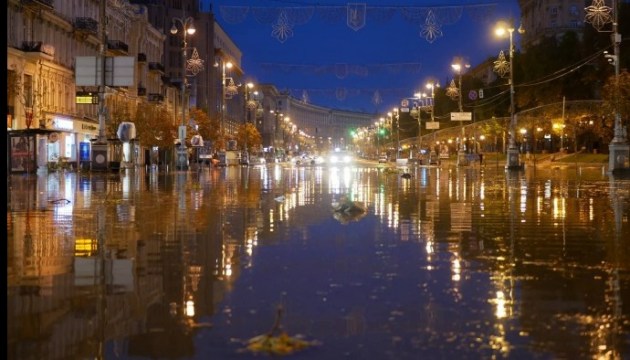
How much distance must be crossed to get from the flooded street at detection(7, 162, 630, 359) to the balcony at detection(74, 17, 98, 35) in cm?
5203

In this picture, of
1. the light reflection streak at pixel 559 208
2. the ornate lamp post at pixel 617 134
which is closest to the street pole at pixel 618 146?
the ornate lamp post at pixel 617 134

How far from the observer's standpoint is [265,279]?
933 centimetres

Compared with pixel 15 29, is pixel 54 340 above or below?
below

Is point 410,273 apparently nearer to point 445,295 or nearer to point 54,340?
point 445,295

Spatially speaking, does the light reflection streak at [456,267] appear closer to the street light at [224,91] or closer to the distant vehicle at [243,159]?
the street light at [224,91]

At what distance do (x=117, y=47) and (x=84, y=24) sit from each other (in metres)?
9.15

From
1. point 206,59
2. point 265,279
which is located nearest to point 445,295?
point 265,279

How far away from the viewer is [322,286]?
889 centimetres

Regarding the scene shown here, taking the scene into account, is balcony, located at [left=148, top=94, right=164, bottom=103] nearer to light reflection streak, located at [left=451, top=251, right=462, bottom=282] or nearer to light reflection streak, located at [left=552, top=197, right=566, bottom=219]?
light reflection streak, located at [left=552, top=197, right=566, bottom=219]

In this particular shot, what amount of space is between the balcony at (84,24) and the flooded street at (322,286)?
52035 millimetres

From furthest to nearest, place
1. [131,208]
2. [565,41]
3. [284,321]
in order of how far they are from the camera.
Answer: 1. [565,41]
2. [131,208]
3. [284,321]

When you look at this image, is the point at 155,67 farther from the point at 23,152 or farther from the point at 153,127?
the point at 23,152

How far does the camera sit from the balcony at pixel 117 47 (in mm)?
75431

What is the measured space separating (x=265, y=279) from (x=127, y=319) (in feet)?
7.89
